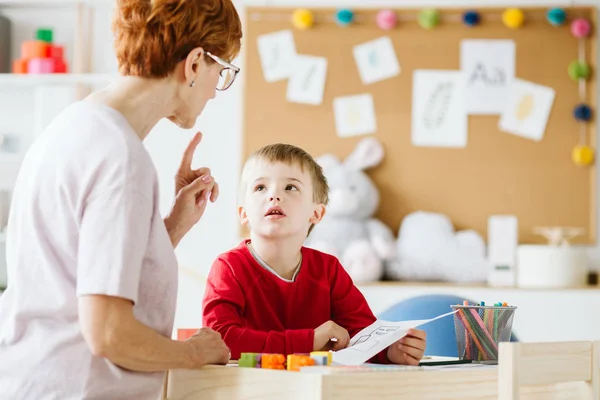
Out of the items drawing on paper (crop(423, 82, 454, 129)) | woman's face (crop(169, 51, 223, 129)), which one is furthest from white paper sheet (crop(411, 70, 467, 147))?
woman's face (crop(169, 51, 223, 129))

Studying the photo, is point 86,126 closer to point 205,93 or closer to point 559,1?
point 205,93

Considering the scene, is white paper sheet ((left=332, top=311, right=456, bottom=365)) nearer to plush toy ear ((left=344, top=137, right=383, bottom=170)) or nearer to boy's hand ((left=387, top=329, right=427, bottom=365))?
boy's hand ((left=387, top=329, right=427, bottom=365))

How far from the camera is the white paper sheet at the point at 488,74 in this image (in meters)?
3.19

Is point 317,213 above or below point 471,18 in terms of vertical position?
below

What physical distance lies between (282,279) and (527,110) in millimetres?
2034

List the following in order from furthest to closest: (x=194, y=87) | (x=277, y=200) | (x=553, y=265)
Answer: (x=553, y=265), (x=277, y=200), (x=194, y=87)

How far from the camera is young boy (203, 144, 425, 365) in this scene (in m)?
1.27

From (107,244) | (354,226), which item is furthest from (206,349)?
(354,226)

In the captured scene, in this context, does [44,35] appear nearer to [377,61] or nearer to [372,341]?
[377,61]

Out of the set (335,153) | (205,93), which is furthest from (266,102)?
(205,93)

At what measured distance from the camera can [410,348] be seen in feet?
4.07

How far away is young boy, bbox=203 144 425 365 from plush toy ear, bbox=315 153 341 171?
160 cm

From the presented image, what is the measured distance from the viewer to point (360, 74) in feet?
10.7

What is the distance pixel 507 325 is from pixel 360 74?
2.07 meters
